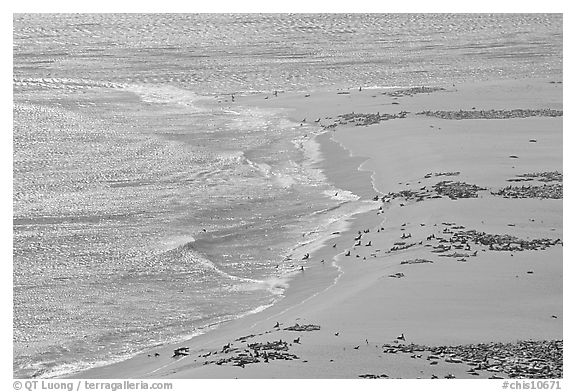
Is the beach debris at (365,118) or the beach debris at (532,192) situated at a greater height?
the beach debris at (532,192)

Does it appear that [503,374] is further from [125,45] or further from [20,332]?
[125,45]

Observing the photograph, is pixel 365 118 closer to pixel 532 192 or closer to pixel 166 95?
pixel 166 95

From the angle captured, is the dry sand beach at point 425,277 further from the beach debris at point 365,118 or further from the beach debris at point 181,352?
the beach debris at point 365,118

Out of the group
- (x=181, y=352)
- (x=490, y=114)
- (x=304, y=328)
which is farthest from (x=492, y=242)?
(x=490, y=114)

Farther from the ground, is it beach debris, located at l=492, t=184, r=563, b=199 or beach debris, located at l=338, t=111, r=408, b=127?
beach debris, located at l=492, t=184, r=563, b=199

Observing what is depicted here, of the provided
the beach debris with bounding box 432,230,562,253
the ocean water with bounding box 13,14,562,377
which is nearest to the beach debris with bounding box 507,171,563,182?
the ocean water with bounding box 13,14,562,377

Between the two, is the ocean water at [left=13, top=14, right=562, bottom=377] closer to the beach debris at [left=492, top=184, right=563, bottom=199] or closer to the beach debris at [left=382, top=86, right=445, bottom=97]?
the beach debris at [left=382, top=86, right=445, bottom=97]

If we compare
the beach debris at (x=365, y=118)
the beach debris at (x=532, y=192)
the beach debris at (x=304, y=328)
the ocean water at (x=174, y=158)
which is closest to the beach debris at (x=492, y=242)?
the beach debris at (x=532, y=192)
